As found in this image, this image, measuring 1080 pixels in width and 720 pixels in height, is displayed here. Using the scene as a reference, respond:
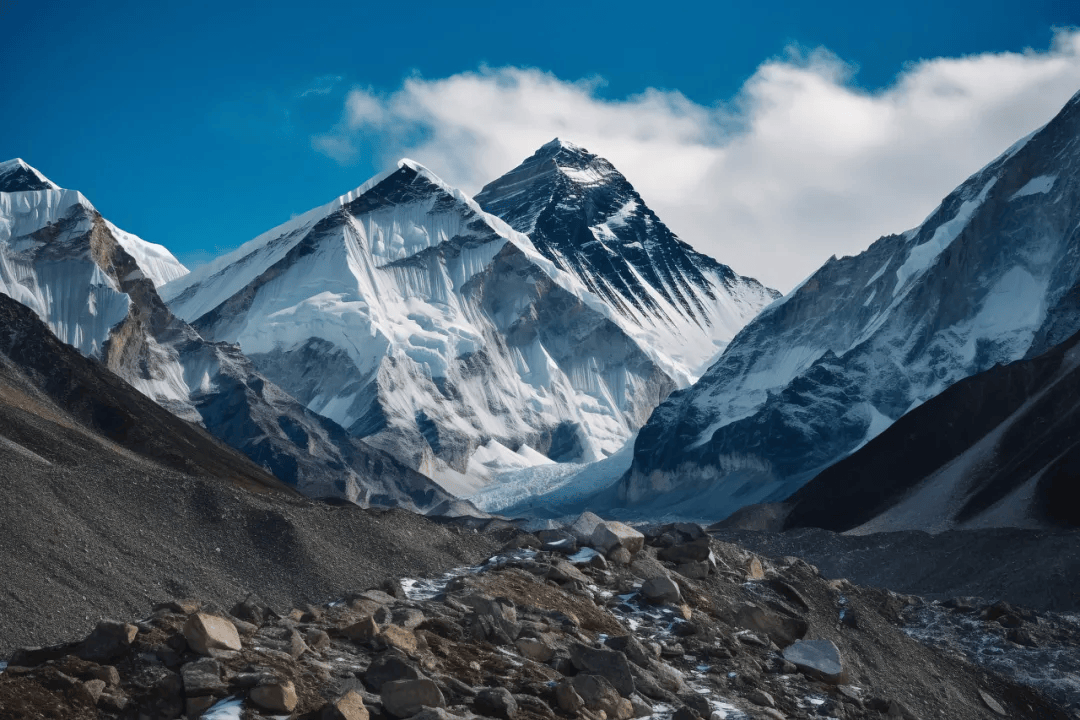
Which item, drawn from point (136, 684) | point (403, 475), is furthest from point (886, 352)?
point (136, 684)

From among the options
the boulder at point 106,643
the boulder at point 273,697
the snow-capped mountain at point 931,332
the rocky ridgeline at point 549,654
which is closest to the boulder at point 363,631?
the rocky ridgeline at point 549,654

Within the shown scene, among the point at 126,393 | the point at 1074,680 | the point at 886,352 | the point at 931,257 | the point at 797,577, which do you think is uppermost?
the point at 931,257

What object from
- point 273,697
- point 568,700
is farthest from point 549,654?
point 273,697

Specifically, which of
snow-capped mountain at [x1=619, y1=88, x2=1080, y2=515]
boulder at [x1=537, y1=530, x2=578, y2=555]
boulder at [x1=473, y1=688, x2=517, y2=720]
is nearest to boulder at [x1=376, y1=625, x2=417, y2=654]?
boulder at [x1=473, y1=688, x2=517, y2=720]

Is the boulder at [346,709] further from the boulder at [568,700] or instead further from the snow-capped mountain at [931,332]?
the snow-capped mountain at [931,332]

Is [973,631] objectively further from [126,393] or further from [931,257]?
[931,257]

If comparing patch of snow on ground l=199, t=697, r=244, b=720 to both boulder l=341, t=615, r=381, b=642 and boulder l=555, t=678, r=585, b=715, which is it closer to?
boulder l=341, t=615, r=381, b=642
